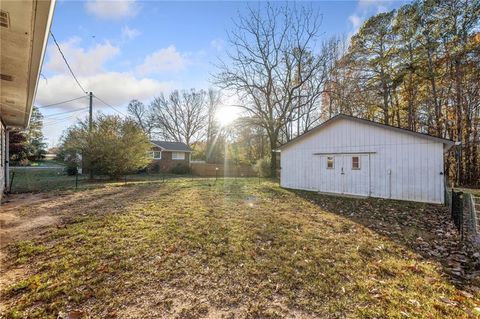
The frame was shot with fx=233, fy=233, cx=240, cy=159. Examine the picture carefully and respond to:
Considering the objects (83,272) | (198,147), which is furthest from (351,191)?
(198,147)

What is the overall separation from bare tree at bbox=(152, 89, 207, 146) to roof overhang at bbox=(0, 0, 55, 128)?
33331 mm

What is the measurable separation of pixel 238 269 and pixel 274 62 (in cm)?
2009

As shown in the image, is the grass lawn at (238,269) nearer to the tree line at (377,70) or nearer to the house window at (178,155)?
the tree line at (377,70)

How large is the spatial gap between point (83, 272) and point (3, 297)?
31.6 inches

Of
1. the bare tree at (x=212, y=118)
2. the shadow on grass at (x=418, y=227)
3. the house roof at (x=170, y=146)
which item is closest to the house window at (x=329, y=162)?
the shadow on grass at (x=418, y=227)

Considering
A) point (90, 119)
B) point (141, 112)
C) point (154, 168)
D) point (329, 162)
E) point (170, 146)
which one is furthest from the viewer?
point (141, 112)

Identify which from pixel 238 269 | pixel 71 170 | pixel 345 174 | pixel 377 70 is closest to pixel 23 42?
pixel 238 269

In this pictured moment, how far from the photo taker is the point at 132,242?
4.54m

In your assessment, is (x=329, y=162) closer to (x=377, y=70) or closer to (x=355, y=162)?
(x=355, y=162)

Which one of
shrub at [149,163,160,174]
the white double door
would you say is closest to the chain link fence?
the white double door

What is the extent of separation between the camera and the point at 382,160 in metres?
10.6

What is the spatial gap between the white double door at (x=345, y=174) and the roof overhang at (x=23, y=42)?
11873 millimetres

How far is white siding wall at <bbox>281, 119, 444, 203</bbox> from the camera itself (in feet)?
31.0

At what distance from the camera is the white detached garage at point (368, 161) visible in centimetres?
949
